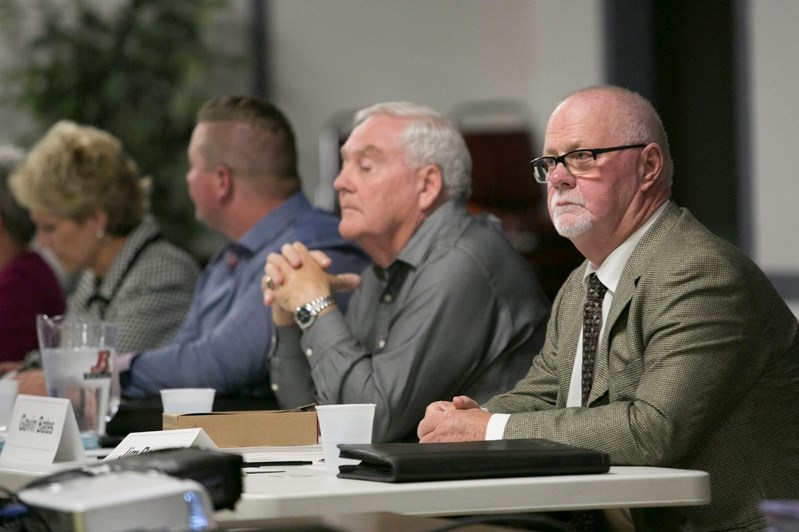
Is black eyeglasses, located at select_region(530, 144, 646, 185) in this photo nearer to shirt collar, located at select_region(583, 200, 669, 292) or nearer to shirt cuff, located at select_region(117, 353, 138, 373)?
shirt collar, located at select_region(583, 200, 669, 292)

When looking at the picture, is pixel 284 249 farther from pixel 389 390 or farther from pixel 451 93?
pixel 451 93

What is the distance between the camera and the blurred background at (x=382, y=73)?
6613 mm

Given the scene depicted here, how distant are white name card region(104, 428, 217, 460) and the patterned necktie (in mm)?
707

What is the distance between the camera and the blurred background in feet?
21.7

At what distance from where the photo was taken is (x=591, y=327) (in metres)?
2.24

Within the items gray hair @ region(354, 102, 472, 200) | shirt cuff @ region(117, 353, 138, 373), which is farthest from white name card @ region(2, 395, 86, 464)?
shirt cuff @ region(117, 353, 138, 373)

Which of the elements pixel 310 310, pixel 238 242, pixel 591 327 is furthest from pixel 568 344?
pixel 238 242

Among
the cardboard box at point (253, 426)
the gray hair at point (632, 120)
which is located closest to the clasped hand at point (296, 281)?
the cardboard box at point (253, 426)

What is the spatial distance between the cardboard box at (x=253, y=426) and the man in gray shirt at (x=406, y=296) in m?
0.38

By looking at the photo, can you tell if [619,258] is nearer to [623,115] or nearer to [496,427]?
[623,115]

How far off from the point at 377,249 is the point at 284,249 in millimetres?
220

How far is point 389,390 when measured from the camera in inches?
101

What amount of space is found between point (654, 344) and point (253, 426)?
26.6 inches

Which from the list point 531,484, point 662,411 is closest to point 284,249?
point 662,411
